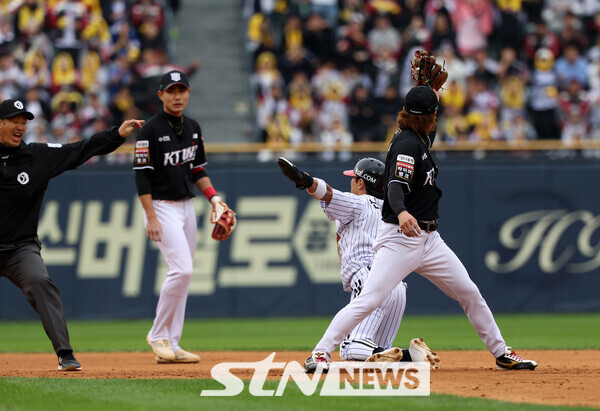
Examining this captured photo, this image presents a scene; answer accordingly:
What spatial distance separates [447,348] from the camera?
9906 millimetres

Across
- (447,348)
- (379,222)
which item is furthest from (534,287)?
(379,222)

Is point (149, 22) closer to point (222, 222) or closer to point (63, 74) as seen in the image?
point (63, 74)

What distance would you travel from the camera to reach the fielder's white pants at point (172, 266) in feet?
28.2

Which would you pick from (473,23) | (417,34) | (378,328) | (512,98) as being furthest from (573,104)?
(378,328)

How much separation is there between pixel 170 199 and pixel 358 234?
1828 mm

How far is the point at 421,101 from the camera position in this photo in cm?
699

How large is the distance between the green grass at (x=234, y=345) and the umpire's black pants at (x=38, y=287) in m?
0.56

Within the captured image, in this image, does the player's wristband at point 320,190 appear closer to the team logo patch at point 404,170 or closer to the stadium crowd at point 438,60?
the team logo patch at point 404,170

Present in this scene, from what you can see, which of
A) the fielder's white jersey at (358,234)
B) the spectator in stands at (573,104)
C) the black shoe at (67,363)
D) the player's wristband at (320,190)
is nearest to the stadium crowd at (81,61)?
the spectator in stands at (573,104)

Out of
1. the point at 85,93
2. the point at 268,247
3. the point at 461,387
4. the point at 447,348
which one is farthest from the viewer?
the point at 85,93

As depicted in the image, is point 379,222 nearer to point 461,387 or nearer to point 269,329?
point 461,387

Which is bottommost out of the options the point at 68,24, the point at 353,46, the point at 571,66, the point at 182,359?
the point at 182,359

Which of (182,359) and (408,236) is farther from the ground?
(408,236)

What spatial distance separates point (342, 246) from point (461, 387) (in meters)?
1.97
